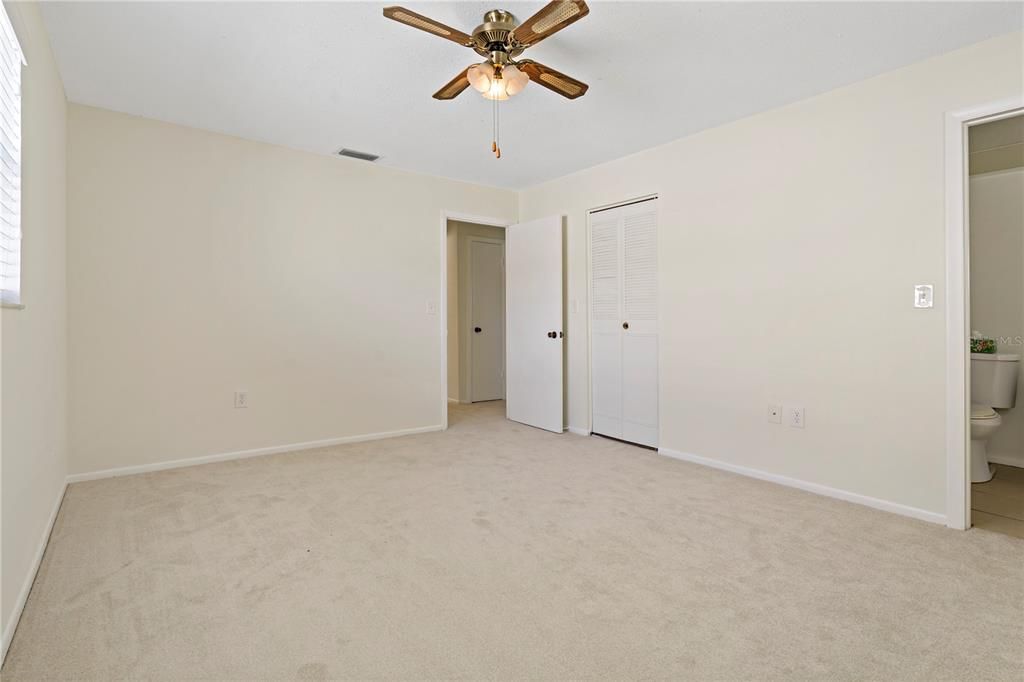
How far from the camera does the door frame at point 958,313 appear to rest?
244 centimetres

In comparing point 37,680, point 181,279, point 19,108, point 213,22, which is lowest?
point 37,680

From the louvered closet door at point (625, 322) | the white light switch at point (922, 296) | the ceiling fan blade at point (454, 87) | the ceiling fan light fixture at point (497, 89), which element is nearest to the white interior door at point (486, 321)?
the louvered closet door at point (625, 322)

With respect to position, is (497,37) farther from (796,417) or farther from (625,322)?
(796,417)

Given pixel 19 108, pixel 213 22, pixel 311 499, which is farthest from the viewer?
pixel 311 499

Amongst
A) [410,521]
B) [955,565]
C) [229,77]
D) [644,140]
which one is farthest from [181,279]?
[955,565]

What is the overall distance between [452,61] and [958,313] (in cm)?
274

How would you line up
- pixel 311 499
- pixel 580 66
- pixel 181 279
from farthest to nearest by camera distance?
pixel 181 279, pixel 311 499, pixel 580 66

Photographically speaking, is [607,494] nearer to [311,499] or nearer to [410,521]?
[410,521]

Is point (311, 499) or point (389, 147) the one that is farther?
point (389, 147)

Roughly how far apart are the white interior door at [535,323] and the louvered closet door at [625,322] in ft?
1.10

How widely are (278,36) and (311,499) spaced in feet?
7.60

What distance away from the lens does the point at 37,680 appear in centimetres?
141

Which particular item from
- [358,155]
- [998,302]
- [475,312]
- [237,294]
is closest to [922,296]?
[998,302]

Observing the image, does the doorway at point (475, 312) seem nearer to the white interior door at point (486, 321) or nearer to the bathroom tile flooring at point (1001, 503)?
the white interior door at point (486, 321)
